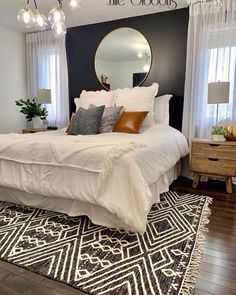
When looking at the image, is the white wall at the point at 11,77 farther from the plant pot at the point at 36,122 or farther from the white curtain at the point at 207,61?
the white curtain at the point at 207,61

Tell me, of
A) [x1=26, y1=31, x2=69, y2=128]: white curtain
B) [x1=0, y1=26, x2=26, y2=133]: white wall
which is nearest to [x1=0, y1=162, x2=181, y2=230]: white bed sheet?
[x1=26, y1=31, x2=69, y2=128]: white curtain

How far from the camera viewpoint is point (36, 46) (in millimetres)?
4520

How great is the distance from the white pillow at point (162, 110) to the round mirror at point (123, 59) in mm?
537

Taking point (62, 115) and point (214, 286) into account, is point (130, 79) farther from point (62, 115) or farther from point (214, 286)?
point (214, 286)

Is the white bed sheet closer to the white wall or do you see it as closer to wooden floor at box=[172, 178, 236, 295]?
wooden floor at box=[172, 178, 236, 295]

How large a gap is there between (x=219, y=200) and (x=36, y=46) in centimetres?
402

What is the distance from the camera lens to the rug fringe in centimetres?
133

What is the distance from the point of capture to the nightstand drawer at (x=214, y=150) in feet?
9.19

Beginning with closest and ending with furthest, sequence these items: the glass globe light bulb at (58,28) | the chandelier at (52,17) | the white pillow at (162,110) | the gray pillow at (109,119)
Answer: the chandelier at (52,17) < the glass globe light bulb at (58,28) < the gray pillow at (109,119) < the white pillow at (162,110)

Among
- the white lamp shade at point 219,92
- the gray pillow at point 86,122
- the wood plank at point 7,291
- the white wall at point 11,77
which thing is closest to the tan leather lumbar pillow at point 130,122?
the gray pillow at point 86,122

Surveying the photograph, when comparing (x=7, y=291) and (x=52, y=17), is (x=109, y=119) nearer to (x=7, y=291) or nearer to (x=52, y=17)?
(x=52, y=17)

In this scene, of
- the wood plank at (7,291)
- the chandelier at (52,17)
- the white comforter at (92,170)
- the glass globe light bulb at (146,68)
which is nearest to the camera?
the wood plank at (7,291)

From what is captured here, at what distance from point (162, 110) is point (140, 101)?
1.28ft

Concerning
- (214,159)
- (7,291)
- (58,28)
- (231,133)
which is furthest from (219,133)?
(7,291)
